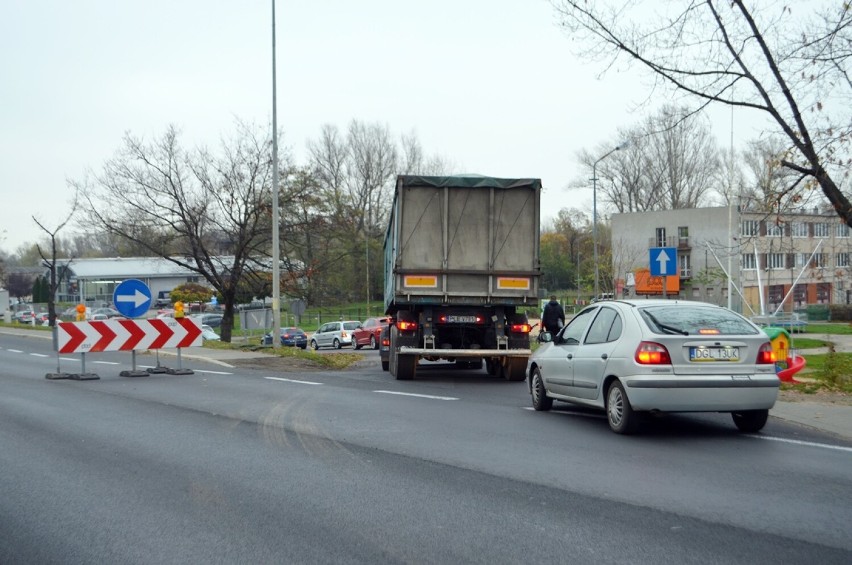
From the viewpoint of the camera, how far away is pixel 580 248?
297 feet

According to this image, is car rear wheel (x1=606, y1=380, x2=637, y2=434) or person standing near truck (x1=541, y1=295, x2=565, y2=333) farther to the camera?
person standing near truck (x1=541, y1=295, x2=565, y2=333)

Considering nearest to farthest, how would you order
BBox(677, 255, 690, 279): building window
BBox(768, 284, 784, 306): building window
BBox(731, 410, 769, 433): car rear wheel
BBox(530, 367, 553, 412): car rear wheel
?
1. BBox(731, 410, 769, 433): car rear wheel
2. BBox(530, 367, 553, 412): car rear wheel
3. BBox(768, 284, 784, 306): building window
4. BBox(677, 255, 690, 279): building window

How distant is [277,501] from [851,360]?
1139 cm

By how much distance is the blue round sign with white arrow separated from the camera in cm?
1658

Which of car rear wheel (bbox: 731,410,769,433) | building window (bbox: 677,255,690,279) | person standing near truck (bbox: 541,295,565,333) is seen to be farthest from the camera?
building window (bbox: 677,255,690,279)

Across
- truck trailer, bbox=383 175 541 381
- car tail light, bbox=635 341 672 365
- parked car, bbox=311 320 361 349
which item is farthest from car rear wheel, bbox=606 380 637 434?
parked car, bbox=311 320 361 349

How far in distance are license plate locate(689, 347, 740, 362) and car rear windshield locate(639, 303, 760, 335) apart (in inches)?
7.4

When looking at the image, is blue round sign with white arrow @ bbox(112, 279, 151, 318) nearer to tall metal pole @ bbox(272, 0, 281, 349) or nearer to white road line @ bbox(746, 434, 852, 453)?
tall metal pole @ bbox(272, 0, 281, 349)

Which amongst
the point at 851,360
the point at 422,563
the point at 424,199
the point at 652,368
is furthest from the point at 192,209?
the point at 422,563

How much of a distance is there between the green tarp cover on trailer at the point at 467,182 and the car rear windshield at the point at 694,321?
6709 mm

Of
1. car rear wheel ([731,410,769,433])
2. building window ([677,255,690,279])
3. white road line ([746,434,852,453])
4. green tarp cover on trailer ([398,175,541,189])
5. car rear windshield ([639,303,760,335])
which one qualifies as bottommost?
white road line ([746,434,852,453])

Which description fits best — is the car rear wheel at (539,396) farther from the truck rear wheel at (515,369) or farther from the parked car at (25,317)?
the parked car at (25,317)

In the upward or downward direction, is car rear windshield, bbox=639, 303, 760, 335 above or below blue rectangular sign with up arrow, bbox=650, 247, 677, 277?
below

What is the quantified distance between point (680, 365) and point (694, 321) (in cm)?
64
